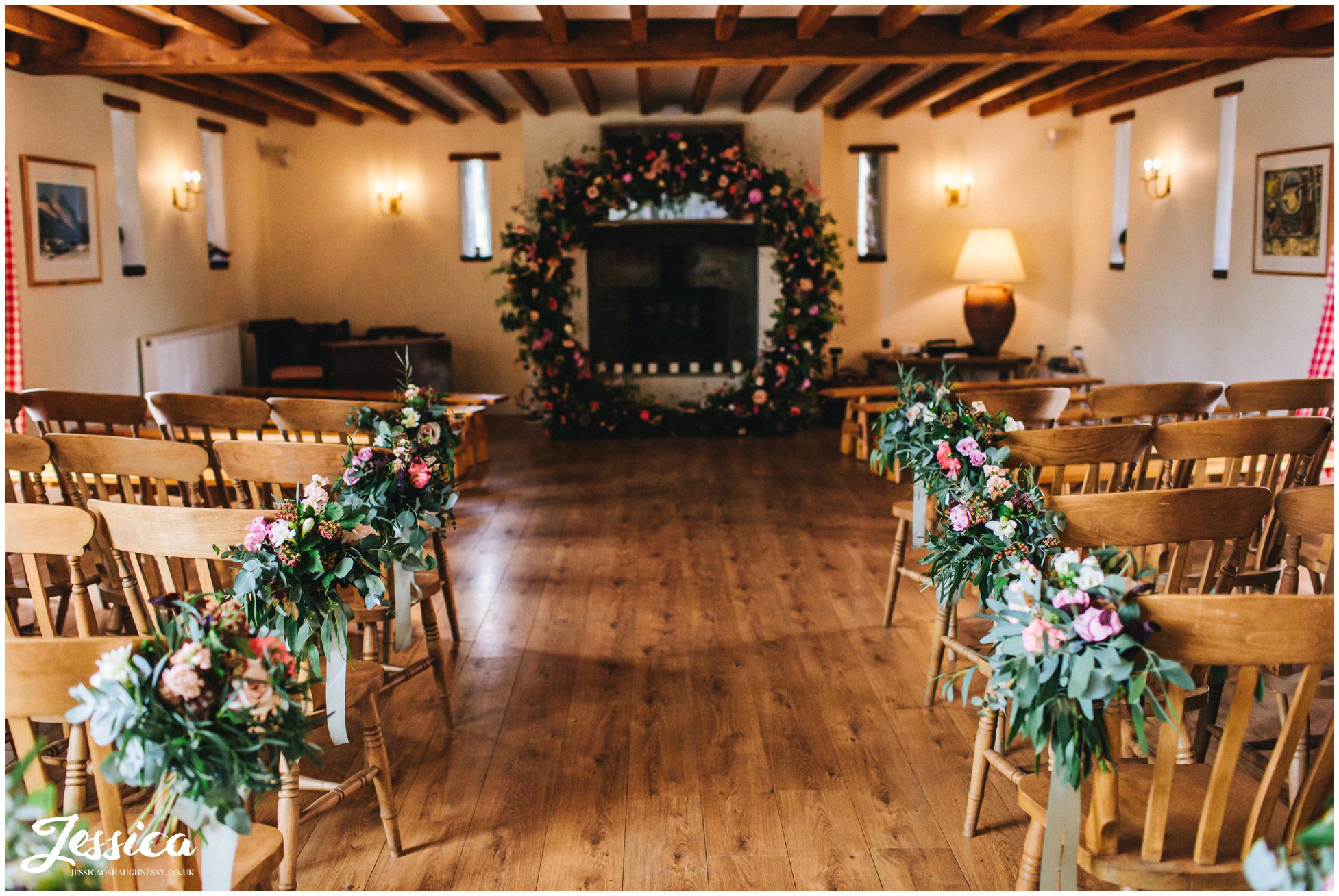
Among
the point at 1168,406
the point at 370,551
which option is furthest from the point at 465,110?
the point at 370,551

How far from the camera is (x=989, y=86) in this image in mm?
7918

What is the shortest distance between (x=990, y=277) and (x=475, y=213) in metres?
4.68

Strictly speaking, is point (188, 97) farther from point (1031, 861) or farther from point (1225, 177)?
point (1031, 861)

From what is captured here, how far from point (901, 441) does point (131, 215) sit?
652 centimetres

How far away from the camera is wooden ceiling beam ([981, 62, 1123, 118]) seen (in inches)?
296

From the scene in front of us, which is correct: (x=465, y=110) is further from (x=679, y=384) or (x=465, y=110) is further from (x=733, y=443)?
(x=733, y=443)

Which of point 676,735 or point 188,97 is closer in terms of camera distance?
point 676,735

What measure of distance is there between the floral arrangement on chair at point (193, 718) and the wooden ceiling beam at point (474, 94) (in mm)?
6326

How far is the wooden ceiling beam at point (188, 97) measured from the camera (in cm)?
747

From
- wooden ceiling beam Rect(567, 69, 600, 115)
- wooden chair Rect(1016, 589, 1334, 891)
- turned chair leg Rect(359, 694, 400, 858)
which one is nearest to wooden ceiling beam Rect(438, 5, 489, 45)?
wooden ceiling beam Rect(567, 69, 600, 115)

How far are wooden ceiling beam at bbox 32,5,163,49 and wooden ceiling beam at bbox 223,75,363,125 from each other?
1007mm

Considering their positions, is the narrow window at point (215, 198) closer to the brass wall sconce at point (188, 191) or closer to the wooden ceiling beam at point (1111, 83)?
the brass wall sconce at point (188, 191)

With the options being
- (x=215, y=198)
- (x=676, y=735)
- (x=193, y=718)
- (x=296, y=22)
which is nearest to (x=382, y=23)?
(x=296, y=22)

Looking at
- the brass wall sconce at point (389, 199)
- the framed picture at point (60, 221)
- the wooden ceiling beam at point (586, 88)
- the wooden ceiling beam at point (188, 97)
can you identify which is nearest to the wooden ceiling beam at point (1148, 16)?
the wooden ceiling beam at point (586, 88)
